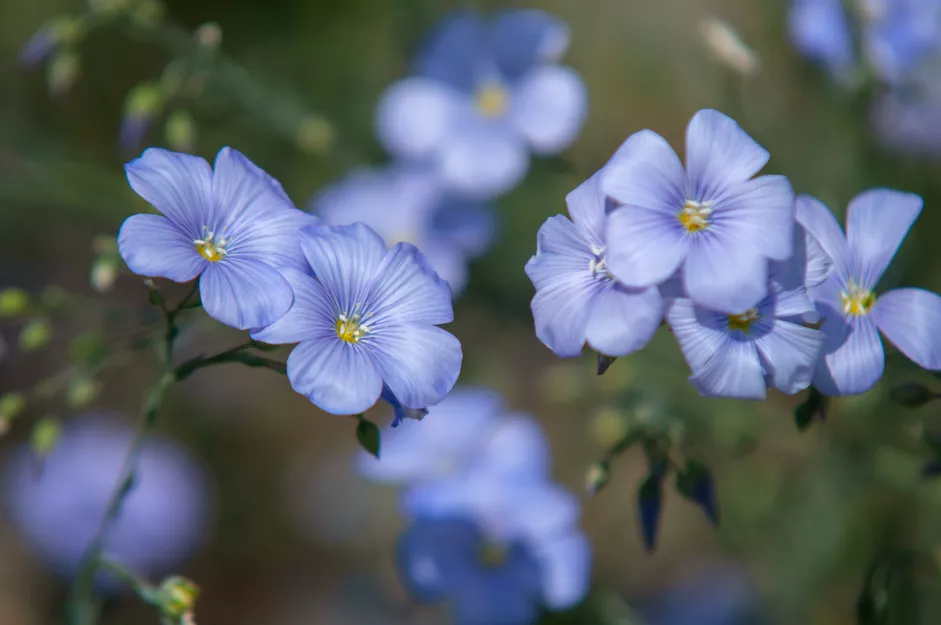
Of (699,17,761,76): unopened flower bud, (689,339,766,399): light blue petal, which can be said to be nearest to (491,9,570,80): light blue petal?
(699,17,761,76): unopened flower bud

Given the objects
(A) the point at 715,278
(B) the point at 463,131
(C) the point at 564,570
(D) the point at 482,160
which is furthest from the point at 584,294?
(B) the point at 463,131

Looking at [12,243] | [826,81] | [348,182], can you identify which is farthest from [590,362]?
[12,243]

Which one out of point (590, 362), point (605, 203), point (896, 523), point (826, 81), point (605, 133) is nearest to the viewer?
point (605, 203)

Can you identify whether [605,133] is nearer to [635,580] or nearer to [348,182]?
[348,182]

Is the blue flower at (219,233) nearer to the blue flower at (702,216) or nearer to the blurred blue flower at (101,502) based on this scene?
the blue flower at (702,216)

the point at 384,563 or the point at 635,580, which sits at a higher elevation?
the point at 635,580

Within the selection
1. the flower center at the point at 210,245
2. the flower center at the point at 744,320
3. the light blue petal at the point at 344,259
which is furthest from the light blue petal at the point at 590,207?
the flower center at the point at 210,245

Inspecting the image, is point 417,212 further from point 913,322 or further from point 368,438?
point 913,322
